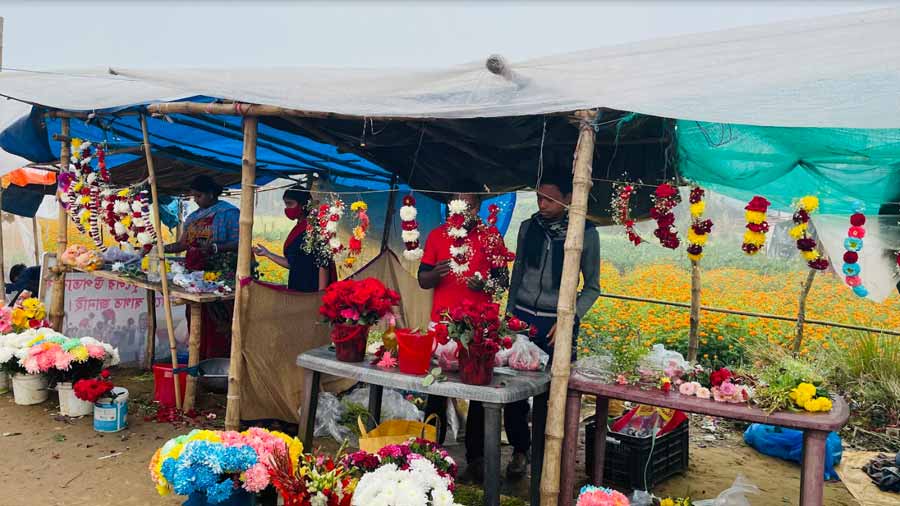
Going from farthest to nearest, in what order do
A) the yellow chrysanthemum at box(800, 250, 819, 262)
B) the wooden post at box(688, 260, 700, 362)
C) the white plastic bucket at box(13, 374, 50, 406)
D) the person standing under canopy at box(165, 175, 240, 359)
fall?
1. the wooden post at box(688, 260, 700, 362)
2. the person standing under canopy at box(165, 175, 240, 359)
3. the white plastic bucket at box(13, 374, 50, 406)
4. the yellow chrysanthemum at box(800, 250, 819, 262)

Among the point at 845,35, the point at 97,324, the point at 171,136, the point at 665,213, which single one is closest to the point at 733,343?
the point at 665,213

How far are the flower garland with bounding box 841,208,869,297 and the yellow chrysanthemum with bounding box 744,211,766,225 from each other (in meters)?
0.76

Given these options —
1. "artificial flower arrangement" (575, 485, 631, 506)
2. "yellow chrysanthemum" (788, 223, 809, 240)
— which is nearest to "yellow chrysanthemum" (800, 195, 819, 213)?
"yellow chrysanthemum" (788, 223, 809, 240)

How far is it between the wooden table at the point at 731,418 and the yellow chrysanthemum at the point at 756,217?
116 centimetres

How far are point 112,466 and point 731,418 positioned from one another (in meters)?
3.90

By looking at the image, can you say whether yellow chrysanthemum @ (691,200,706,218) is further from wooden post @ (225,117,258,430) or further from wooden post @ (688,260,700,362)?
wooden post @ (225,117,258,430)

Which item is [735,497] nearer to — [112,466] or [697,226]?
[697,226]

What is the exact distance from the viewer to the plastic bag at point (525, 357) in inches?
147

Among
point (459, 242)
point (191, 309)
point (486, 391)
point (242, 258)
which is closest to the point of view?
point (486, 391)

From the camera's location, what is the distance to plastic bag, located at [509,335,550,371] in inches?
147

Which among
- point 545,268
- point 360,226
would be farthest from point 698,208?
point 360,226

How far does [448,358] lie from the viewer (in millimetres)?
3674

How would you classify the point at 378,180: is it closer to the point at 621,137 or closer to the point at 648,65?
the point at 621,137

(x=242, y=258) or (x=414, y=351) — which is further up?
(x=242, y=258)
